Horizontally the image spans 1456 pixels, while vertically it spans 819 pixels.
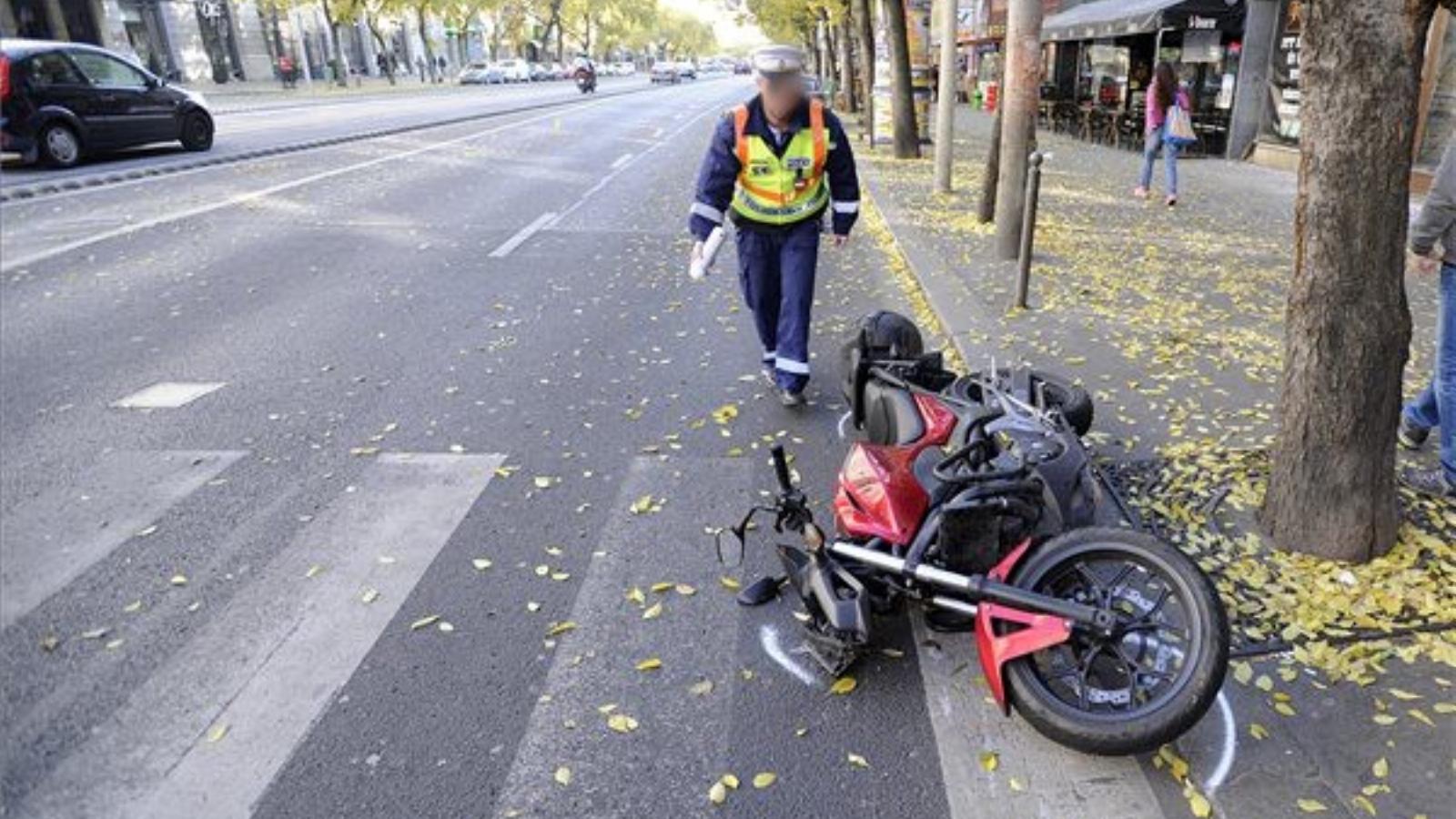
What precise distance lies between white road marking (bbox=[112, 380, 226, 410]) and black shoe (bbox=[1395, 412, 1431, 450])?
6637mm

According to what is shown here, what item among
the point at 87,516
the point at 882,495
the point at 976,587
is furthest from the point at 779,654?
the point at 87,516

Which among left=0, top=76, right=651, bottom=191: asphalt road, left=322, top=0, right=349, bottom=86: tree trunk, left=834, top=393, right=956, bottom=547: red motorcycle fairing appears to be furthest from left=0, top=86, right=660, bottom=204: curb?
left=322, top=0, right=349, bottom=86: tree trunk

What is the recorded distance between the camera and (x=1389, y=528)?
3.82 metres

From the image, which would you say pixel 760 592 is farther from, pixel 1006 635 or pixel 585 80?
pixel 585 80

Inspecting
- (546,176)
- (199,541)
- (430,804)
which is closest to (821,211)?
(199,541)

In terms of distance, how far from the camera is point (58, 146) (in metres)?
15.8

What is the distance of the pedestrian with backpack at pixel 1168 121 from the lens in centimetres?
1252

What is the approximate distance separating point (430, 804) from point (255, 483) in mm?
2659

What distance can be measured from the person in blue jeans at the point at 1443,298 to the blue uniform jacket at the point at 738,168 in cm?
269

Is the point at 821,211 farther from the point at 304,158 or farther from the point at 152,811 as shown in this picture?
the point at 304,158

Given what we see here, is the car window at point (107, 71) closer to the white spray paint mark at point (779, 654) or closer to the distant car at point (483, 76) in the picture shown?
the white spray paint mark at point (779, 654)

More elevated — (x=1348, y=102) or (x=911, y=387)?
(x=1348, y=102)

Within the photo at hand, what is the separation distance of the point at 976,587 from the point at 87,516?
13.1 feet

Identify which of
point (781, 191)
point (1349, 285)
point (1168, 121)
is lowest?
point (1168, 121)
